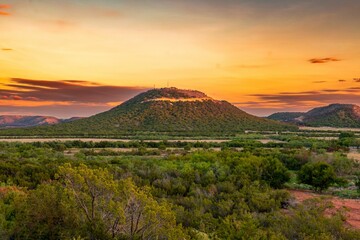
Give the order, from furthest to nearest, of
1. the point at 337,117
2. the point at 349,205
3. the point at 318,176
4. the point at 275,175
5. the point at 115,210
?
the point at 337,117 → the point at 275,175 → the point at 318,176 → the point at 349,205 → the point at 115,210

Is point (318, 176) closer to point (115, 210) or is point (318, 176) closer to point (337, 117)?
point (115, 210)

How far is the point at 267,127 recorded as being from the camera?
13825 cm

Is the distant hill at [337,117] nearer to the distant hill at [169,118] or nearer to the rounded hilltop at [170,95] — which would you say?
the distant hill at [169,118]

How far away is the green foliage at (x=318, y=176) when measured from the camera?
32.3 m

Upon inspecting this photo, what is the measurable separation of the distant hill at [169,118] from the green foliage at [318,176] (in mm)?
83816

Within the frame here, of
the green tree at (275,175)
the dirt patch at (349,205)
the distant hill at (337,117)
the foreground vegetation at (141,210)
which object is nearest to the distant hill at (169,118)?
the distant hill at (337,117)

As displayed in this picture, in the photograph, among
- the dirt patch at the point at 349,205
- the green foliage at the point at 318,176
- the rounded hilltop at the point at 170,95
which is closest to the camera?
the dirt patch at the point at 349,205

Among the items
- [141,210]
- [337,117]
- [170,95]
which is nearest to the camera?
[141,210]

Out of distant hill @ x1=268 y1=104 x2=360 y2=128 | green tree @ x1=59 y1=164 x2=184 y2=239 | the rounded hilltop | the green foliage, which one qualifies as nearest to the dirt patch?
the green foliage

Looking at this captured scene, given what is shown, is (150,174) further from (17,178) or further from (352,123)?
(352,123)

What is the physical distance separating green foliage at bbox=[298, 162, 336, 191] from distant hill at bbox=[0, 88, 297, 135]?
275ft

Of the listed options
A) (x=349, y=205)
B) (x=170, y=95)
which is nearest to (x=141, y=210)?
(x=349, y=205)

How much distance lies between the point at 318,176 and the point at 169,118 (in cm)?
10504

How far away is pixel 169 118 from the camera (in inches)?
5369
